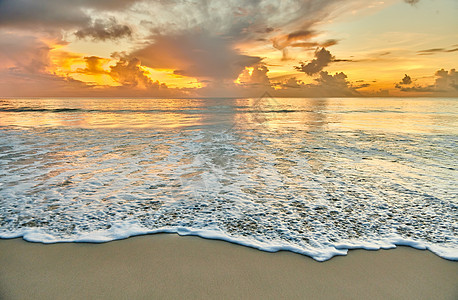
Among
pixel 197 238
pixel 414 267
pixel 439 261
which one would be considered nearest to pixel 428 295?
pixel 414 267

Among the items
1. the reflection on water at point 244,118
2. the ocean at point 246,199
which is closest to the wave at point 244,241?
the ocean at point 246,199

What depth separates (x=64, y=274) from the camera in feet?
8.89

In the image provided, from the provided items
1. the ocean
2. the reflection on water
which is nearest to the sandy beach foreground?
the ocean

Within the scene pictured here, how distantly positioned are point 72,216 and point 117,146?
6.53 m

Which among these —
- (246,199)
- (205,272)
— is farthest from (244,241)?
(246,199)

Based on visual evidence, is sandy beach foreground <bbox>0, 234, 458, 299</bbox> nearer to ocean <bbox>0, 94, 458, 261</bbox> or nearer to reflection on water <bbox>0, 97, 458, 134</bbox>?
ocean <bbox>0, 94, 458, 261</bbox>

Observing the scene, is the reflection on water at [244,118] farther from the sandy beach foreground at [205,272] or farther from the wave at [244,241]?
the sandy beach foreground at [205,272]

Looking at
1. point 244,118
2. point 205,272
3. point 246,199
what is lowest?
point 205,272

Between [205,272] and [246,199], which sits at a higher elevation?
[246,199]

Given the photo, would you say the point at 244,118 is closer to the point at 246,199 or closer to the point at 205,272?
the point at 246,199

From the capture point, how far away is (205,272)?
2.76 metres

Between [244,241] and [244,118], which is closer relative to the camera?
[244,241]

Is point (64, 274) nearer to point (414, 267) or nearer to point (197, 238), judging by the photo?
point (197, 238)

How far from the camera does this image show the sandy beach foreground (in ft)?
8.09
